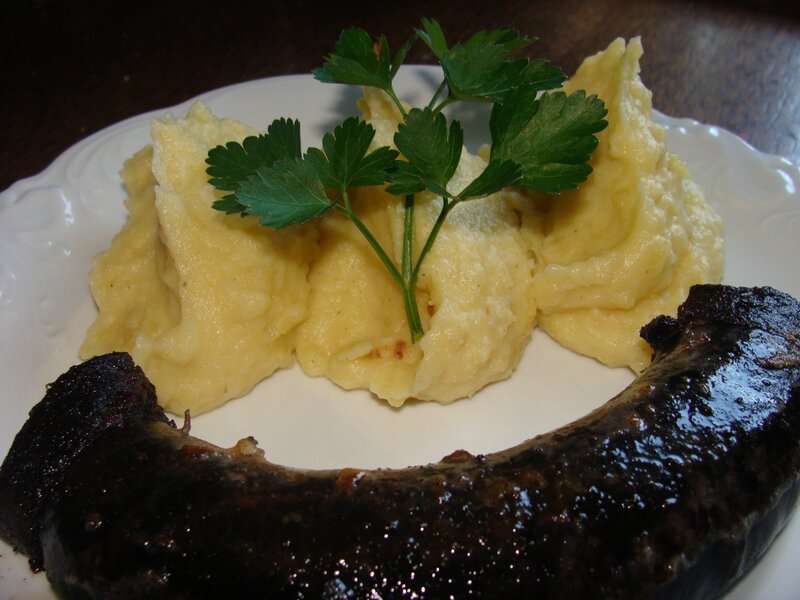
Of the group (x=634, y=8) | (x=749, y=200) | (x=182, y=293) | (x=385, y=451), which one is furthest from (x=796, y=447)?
(x=634, y=8)

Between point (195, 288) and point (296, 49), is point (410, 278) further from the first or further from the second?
point (296, 49)

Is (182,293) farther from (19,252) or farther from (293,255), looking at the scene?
(19,252)

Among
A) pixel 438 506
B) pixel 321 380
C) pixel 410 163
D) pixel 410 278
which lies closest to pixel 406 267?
pixel 410 278

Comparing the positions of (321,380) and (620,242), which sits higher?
(620,242)

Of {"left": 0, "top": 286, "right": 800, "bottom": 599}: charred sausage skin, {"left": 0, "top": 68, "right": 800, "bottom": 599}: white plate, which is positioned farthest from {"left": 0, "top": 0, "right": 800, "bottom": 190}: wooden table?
{"left": 0, "top": 286, "right": 800, "bottom": 599}: charred sausage skin

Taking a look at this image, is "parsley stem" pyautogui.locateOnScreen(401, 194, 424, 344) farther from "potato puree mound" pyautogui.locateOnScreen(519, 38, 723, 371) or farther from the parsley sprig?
"potato puree mound" pyautogui.locateOnScreen(519, 38, 723, 371)
